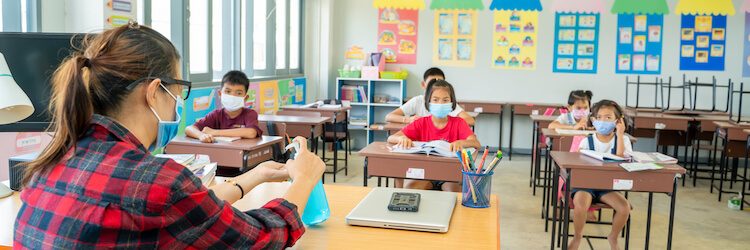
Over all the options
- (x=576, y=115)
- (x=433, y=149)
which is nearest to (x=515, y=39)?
(x=576, y=115)

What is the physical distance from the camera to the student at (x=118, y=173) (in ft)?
3.26

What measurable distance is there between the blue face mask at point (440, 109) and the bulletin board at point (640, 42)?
485 centimetres

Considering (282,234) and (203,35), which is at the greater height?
(203,35)

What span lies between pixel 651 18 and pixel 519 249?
491cm

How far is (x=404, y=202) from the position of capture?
178 cm

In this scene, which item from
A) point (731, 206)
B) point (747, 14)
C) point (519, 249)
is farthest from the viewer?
point (747, 14)

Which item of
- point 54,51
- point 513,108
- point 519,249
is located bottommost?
point 519,249

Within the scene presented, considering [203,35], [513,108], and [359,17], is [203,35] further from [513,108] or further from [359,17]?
[513,108]

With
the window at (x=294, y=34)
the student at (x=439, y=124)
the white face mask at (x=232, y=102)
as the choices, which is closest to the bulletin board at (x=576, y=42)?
the window at (x=294, y=34)

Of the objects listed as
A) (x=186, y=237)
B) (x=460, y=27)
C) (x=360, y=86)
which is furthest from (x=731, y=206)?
(x=186, y=237)

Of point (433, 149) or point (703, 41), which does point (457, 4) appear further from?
point (433, 149)

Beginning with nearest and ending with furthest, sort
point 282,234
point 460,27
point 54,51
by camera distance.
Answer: point 282,234 → point 54,51 → point 460,27

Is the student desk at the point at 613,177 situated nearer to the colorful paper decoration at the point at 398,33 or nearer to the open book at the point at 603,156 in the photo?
the open book at the point at 603,156

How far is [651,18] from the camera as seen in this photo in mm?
7742
